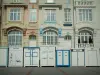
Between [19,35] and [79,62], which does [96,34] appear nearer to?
[79,62]

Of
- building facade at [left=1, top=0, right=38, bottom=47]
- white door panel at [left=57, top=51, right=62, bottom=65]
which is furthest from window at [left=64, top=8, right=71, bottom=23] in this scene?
white door panel at [left=57, top=51, right=62, bottom=65]

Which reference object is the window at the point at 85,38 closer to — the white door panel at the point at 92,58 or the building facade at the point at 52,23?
the building facade at the point at 52,23

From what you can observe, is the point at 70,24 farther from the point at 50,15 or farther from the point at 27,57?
the point at 27,57

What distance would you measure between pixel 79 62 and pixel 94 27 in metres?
7.35

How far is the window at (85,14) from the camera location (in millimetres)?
43906

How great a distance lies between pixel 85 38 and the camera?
43.5 m

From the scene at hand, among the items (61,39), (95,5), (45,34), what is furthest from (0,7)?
(95,5)

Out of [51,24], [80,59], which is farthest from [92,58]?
[51,24]

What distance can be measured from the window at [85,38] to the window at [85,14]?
230cm

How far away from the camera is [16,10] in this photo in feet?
144

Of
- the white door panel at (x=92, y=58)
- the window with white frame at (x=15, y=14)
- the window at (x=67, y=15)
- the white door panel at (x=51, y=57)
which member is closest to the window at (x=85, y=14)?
the window at (x=67, y=15)

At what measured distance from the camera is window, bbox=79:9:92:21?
43.9 meters

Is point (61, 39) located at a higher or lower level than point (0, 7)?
lower

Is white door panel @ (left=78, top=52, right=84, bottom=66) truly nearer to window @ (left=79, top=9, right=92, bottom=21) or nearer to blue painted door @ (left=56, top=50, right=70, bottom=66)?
blue painted door @ (left=56, top=50, right=70, bottom=66)
